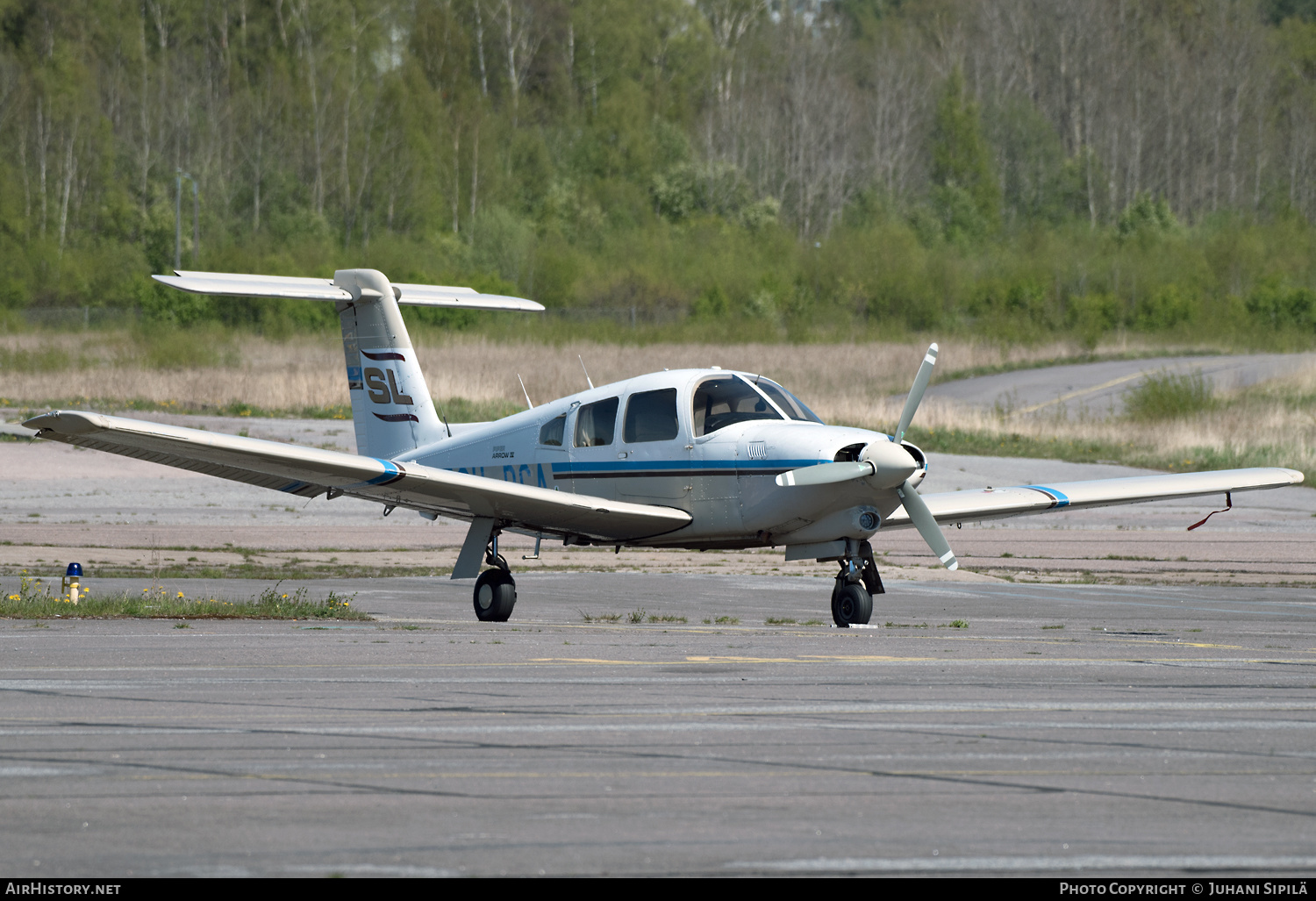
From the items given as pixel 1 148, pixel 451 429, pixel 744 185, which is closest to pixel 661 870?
pixel 451 429

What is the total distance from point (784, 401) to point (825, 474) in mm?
1697

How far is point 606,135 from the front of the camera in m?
96.6

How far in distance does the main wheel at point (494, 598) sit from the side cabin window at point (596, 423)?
1.69 m

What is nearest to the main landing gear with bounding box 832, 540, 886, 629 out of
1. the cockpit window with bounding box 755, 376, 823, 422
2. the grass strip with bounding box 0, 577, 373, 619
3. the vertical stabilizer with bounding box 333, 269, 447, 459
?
the cockpit window with bounding box 755, 376, 823, 422

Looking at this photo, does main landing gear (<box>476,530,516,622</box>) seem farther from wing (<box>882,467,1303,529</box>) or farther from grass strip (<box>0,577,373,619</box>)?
wing (<box>882,467,1303,529</box>)

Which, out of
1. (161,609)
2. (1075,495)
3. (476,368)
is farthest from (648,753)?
(476,368)

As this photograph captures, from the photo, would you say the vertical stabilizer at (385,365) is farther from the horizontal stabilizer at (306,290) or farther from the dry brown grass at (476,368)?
the dry brown grass at (476,368)

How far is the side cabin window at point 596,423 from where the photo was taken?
15.8m

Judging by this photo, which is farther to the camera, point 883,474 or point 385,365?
point 385,365

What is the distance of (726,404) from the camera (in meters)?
15.4

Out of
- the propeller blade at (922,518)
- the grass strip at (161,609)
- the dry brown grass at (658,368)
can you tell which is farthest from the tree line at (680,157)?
the propeller blade at (922,518)

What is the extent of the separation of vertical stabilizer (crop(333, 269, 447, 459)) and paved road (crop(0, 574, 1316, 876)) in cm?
604

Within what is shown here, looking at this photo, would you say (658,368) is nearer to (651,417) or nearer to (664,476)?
(651,417)

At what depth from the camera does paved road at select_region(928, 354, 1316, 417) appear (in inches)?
1831
